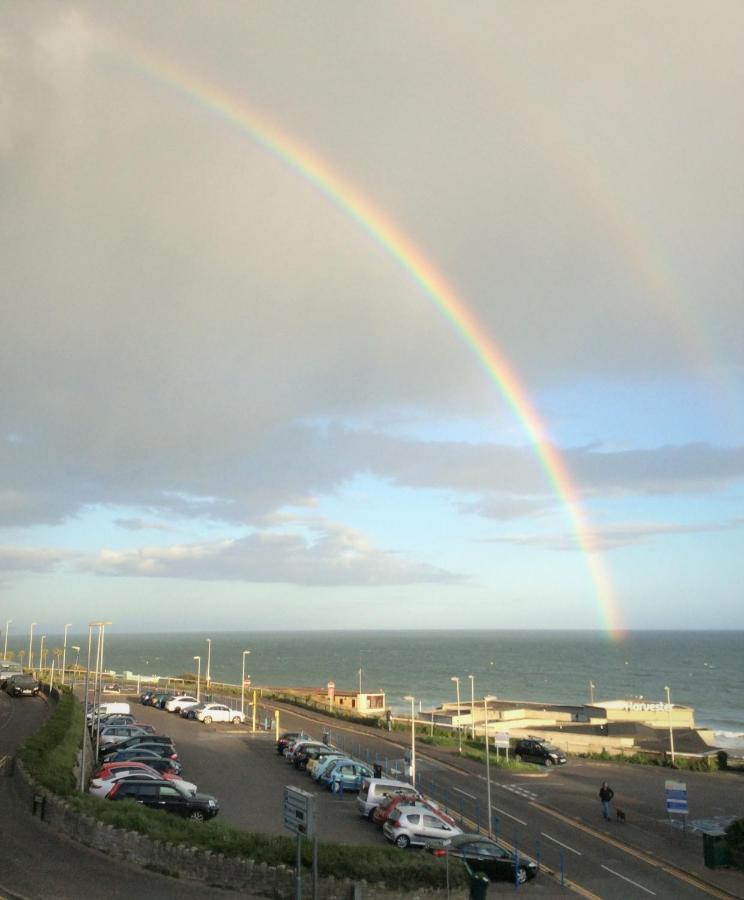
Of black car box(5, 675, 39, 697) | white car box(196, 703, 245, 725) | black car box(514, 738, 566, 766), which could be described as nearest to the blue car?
black car box(514, 738, 566, 766)

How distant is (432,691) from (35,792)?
459 feet

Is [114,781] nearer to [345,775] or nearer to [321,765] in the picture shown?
[345,775]

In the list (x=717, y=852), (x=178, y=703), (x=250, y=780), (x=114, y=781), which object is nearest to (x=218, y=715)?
(x=178, y=703)

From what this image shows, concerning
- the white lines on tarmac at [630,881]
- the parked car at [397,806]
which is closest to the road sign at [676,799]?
the white lines on tarmac at [630,881]

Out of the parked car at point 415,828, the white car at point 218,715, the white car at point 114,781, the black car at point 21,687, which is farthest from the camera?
the black car at point 21,687

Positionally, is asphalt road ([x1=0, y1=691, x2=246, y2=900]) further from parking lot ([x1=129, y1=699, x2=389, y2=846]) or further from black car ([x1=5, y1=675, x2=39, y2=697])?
black car ([x1=5, y1=675, x2=39, y2=697])

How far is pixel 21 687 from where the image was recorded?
59.7 meters

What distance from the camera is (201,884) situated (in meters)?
17.6

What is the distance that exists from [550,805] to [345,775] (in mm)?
8734

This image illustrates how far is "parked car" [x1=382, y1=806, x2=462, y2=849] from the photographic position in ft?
75.5

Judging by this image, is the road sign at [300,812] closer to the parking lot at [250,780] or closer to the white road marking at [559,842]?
the parking lot at [250,780]

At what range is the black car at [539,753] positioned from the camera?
4497cm

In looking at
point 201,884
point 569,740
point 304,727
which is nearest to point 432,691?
point 569,740

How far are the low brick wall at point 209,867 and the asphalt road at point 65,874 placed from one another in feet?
0.71
